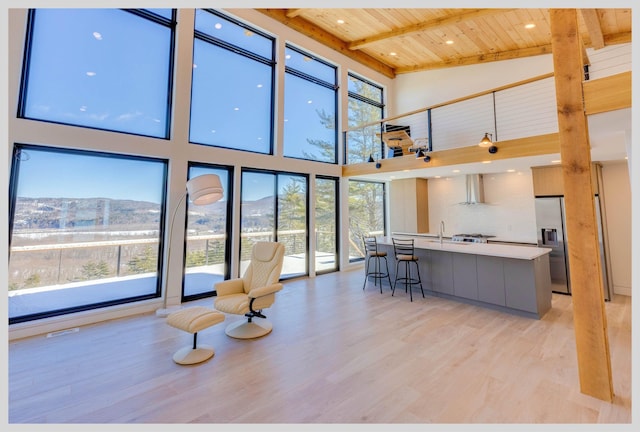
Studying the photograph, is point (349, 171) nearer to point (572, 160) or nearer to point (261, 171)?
point (261, 171)

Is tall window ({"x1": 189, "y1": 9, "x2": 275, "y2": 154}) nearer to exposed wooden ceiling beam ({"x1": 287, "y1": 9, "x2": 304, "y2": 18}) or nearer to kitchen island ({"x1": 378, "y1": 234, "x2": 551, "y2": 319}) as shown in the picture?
exposed wooden ceiling beam ({"x1": 287, "y1": 9, "x2": 304, "y2": 18})

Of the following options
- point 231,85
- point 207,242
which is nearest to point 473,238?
point 207,242

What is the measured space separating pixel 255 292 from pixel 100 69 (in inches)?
156

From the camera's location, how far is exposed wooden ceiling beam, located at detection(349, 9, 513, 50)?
5229 millimetres

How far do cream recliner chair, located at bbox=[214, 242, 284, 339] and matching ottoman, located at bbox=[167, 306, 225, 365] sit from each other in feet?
1.07

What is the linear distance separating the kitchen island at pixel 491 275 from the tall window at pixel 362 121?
11.5 feet

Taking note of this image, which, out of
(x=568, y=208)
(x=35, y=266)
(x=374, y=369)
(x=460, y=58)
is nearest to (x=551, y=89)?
(x=460, y=58)

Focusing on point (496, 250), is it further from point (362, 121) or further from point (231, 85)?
point (231, 85)

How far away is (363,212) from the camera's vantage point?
26.0 ft

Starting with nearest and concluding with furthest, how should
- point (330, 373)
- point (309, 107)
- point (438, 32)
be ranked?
point (330, 373) < point (438, 32) < point (309, 107)

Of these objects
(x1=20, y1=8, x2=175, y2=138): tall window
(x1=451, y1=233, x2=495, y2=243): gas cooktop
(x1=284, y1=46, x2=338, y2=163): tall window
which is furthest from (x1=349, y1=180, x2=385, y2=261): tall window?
(x1=20, y1=8, x2=175, y2=138): tall window

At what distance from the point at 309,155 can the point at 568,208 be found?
16.7 feet

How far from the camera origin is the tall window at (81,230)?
3.50 meters

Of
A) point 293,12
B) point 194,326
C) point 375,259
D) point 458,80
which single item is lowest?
point 194,326
